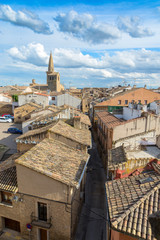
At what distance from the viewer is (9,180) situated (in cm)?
1321

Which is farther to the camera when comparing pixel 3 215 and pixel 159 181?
pixel 3 215

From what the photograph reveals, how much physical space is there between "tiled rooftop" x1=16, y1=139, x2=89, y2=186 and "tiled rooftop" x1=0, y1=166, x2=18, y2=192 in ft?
7.44

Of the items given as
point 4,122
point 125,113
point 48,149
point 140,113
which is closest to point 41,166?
point 48,149

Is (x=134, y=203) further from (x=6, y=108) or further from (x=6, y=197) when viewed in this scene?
(x=6, y=108)

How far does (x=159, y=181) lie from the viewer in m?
10.7

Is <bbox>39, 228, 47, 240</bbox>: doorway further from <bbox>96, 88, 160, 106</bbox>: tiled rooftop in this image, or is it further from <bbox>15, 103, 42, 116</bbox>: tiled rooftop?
<bbox>96, 88, 160, 106</bbox>: tiled rooftop

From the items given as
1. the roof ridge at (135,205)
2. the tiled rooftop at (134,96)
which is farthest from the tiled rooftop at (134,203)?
the tiled rooftop at (134,96)

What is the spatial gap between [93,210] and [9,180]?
8.65 meters

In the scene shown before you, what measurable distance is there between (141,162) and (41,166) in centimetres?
739

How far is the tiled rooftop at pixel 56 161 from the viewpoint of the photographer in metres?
11.7

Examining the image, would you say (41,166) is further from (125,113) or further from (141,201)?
(125,113)

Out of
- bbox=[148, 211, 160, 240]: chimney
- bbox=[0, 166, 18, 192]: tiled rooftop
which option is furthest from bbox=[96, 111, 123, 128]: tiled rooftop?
bbox=[148, 211, 160, 240]: chimney

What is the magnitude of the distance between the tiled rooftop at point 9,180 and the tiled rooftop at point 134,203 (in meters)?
6.78

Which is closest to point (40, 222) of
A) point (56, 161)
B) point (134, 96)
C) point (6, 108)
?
point (56, 161)
